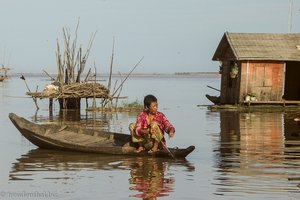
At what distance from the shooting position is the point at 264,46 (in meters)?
27.5

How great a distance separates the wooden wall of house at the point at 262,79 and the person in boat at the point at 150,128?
15.0 meters

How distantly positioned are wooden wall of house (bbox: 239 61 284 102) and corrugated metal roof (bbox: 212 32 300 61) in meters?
0.49

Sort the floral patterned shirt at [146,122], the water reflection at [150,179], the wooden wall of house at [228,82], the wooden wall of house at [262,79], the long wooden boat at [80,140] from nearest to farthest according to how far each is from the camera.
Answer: the water reflection at [150,179] → the floral patterned shirt at [146,122] → the long wooden boat at [80,140] → the wooden wall of house at [262,79] → the wooden wall of house at [228,82]

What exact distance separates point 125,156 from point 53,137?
1.95 metres

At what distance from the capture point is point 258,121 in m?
22.9

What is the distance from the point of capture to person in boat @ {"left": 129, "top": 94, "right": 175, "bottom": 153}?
41.1ft

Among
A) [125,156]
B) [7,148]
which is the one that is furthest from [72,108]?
[125,156]

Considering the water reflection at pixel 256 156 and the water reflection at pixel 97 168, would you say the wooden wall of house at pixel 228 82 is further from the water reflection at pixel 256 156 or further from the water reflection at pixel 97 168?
the water reflection at pixel 97 168

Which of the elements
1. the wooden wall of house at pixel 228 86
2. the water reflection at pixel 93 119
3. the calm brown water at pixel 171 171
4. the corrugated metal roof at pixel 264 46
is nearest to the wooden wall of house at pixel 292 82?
the corrugated metal roof at pixel 264 46

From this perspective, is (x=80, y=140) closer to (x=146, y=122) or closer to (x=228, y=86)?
(x=146, y=122)

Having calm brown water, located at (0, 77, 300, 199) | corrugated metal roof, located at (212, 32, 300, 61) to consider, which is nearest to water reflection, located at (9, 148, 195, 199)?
calm brown water, located at (0, 77, 300, 199)

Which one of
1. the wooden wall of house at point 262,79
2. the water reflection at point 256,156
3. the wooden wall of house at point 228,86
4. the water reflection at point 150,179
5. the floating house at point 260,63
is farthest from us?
the wooden wall of house at point 228,86

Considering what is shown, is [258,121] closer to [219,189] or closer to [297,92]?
[297,92]

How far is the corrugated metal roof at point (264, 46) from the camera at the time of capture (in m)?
27.0
